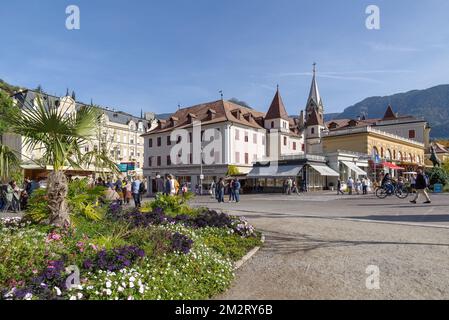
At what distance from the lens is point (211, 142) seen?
149 feet

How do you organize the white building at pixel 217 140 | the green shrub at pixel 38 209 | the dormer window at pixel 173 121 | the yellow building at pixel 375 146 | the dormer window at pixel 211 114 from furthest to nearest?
the dormer window at pixel 173 121, the yellow building at pixel 375 146, the dormer window at pixel 211 114, the white building at pixel 217 140, the green shrub at pixel 38 209

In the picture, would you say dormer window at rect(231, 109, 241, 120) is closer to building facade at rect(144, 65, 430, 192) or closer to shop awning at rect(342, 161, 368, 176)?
building facade at rect(144, 65, 430, 192)

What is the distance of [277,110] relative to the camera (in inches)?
1994

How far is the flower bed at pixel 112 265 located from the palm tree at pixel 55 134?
1.70ft

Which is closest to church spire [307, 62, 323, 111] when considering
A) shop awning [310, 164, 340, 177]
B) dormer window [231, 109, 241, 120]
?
dormer window [231, 109, 241, 120]

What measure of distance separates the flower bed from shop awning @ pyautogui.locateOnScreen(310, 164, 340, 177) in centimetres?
3223

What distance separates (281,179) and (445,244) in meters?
32.3

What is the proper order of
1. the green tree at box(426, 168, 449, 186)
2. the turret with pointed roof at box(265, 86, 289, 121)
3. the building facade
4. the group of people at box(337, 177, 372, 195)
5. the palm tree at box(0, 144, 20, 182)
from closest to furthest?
1. the palm tree at box(0, 144, 20, 182)
2. the group of people at box(337, 177, 372, 195)
3. the green tree at box(426, 168, 449, 186)
4. the building facade
5. the turret with pointed roof at box(265, 86, 289, 121)

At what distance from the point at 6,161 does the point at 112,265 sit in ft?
13.3

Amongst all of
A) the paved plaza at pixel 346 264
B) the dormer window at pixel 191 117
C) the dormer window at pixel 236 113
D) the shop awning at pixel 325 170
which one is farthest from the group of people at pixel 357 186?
the dormer window at pixel 191 117

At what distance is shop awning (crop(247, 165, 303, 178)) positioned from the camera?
37125 mm

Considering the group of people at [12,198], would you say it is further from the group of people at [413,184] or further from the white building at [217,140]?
the white building at [217,140]

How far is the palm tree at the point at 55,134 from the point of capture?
6.20m
